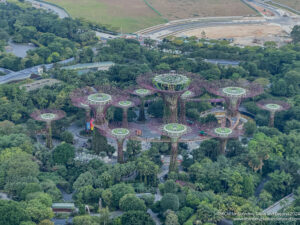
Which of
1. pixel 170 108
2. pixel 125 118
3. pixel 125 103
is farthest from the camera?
pixel 125 118

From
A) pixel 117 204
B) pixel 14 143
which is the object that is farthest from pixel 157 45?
pixel 117 204

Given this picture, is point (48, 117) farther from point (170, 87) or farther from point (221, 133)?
point (221, 133)

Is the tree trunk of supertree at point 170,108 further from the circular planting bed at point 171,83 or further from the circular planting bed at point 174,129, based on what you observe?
the circular planting bed at point 174,129

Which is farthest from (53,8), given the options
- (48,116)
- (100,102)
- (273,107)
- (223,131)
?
(223,131)

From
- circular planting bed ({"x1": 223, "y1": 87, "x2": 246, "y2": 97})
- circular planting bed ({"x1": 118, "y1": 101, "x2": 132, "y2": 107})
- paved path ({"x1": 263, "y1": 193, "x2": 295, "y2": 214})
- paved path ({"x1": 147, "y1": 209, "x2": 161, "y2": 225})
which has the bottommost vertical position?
paved path ({"x1": 147, "y1": 209, "x2": 161, "y2": 225})

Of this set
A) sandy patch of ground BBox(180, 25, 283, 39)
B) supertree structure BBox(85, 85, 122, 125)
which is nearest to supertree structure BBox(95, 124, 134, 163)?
supertree structure BBox(85, 85, 122, 125)

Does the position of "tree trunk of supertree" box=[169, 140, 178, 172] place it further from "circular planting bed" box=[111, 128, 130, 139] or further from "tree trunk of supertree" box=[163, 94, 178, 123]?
"tree trunk of supertree" box=[163, 94, 178, 123]
